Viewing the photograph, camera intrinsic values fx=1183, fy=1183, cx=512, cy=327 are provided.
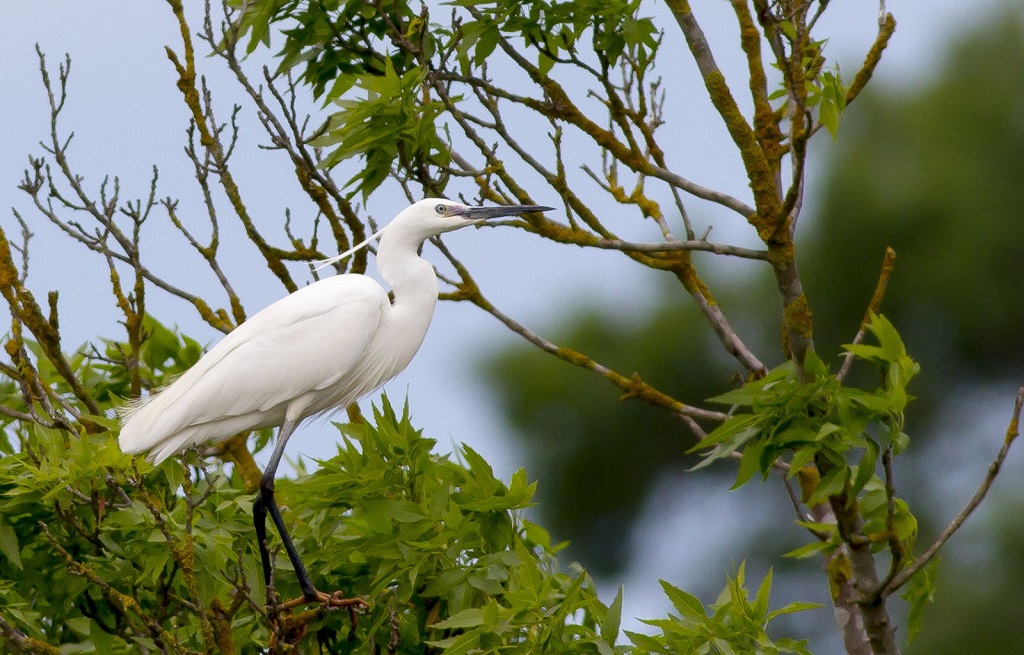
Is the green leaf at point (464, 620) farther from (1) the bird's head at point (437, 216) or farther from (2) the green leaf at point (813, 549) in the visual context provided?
(1) the bird's head at point (437, 216)

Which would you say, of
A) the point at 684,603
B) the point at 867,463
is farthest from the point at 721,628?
the point at 867,463

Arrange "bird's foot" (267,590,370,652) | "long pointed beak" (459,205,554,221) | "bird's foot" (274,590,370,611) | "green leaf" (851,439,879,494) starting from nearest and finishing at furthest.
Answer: "green leaf" (851,439,879,494), "bird's foot" (267,590,370,652), "bird's foot" (274,590,370,611), "long pointed beak" (459,205,554,221)

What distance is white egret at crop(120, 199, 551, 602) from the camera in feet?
8.62

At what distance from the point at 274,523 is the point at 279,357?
385mm

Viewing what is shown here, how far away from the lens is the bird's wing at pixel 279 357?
266 centimetres

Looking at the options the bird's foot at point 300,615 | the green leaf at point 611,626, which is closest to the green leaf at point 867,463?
the green leaf at point 611,626

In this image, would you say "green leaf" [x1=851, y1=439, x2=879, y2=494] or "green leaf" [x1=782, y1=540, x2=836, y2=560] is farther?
"green leaf" [x1=782, y1=540, x2=836, y2=560]

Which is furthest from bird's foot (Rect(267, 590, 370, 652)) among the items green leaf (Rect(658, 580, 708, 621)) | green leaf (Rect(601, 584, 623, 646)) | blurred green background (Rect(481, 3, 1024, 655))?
blurred green background (Rect(481, 3, 1024, 655))

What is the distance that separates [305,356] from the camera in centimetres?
276

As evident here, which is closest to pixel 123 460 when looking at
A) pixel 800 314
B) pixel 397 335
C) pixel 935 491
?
pixel 397 335

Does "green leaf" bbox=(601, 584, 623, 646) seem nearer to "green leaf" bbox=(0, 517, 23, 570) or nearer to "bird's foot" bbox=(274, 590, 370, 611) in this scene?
"bird's foot" bbox=(274, 590, 370, 611)

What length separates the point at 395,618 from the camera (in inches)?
72.7

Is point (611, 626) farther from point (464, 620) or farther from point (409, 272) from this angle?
point (409, 272)

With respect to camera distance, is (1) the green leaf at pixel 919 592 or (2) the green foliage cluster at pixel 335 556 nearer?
(2) the green foliage cluster at pixel 335 556
